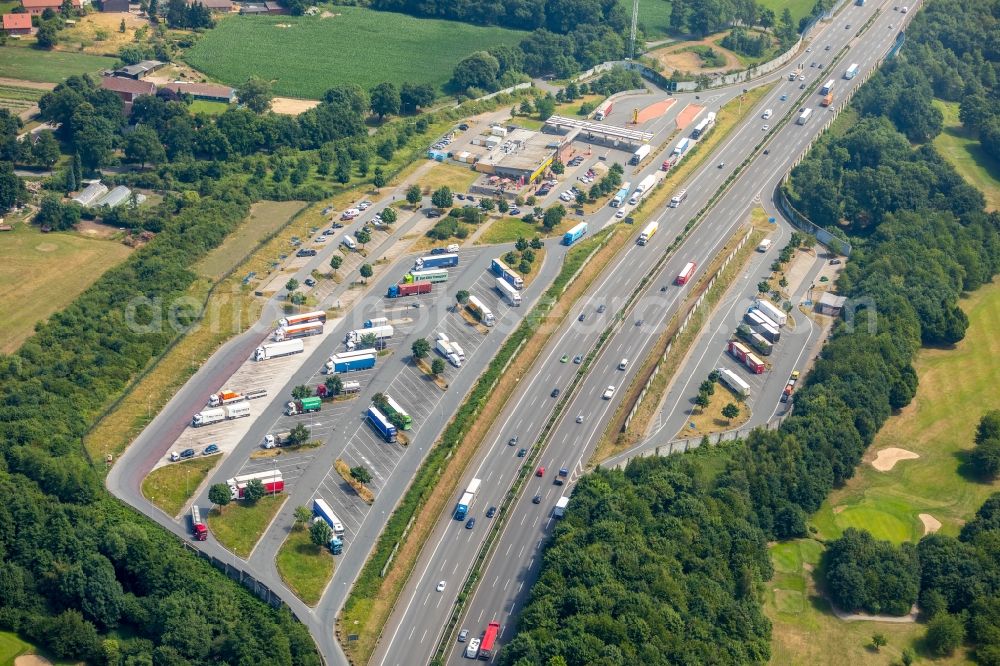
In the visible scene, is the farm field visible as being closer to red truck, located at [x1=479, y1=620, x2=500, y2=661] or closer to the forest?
the forest

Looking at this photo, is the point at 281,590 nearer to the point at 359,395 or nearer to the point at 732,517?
the point at 359,395

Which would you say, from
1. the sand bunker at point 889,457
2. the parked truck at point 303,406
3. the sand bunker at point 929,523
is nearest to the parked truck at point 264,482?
the parked truck at point 303,406

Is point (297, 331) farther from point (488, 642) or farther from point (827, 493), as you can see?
point (827, 493)

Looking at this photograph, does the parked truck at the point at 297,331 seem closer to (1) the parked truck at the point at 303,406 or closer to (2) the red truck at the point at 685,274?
(1) the parked truck at the point at 303,406

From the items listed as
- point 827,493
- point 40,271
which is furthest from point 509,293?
point 40,271

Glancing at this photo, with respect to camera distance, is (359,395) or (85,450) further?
(359,395)

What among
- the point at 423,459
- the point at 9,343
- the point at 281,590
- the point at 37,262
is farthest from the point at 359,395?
the point at 37,262
